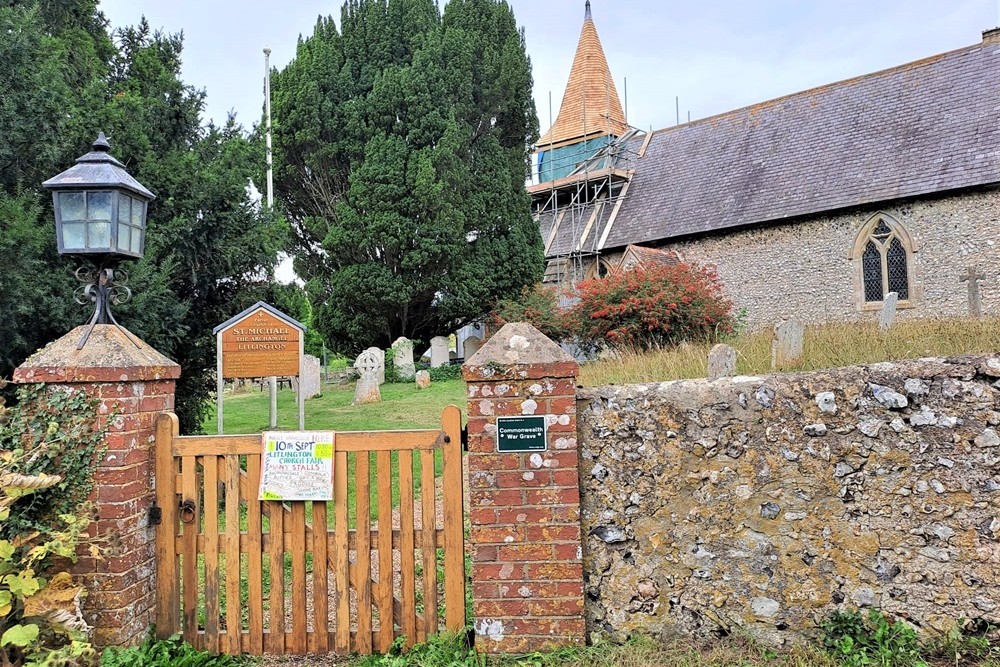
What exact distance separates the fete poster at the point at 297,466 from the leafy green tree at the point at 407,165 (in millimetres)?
14442

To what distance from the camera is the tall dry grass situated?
431 centimetres

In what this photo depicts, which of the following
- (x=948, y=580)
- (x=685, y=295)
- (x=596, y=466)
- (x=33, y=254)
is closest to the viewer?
(x=948, y=580)

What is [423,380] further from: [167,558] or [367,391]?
[167,558]

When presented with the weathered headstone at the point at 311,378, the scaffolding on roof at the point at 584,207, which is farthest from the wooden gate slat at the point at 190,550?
the scaffolding on roof at the point at 584,207

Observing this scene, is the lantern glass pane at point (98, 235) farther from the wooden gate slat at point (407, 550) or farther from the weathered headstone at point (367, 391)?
the weathered headstone at point (367, 391)

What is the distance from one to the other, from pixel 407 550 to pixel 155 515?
4.68 feet

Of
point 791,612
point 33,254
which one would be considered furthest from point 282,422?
point 791,612

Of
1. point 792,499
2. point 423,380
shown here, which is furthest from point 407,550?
point 423,380

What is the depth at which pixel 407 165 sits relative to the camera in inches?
709

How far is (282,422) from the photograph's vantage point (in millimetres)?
13367

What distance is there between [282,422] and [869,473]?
1220 cm

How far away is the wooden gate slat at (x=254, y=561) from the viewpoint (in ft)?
11.1

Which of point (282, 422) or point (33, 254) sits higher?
point (33, 254)

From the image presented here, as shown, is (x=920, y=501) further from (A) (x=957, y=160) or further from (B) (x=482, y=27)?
(B) (x=482, y=27)
